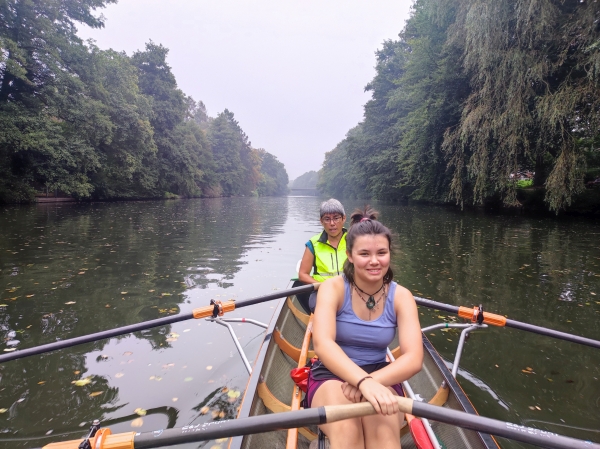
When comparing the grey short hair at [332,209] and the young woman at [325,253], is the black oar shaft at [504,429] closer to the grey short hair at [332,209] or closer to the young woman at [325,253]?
the young woman at [325,253]

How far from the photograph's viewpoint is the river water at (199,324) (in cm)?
349

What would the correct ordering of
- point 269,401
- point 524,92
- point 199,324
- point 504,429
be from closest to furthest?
point 504,429
point 269,401
point 199,324
point 524,92

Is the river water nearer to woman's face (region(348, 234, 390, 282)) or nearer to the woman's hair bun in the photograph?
woman's face (region(348, 234, 390, 282))

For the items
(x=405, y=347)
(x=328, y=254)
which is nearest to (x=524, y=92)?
(x=328, y=254)

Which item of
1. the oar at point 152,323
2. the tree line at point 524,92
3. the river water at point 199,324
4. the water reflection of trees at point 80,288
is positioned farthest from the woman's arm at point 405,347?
the tree line at point 524,92

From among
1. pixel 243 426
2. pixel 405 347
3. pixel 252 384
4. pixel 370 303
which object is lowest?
pixel 252 384

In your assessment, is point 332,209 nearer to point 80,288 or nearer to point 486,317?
point 486,317

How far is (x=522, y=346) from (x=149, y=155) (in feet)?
127

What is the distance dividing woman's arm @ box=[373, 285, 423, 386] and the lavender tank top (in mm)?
68

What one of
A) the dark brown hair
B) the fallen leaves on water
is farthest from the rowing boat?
the fallen leaves on water

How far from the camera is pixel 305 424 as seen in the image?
1786 mm

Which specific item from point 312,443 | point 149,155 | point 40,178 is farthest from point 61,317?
point 149,155

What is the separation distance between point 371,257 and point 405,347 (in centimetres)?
63

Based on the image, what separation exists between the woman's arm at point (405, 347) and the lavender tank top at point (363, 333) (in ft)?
0.22
